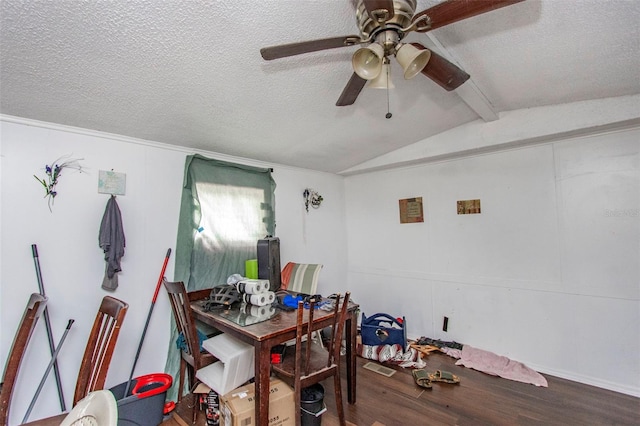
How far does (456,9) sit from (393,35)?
0.80 feet

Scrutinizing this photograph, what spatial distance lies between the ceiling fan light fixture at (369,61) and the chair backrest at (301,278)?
1.95 m

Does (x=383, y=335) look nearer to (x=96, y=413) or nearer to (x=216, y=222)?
(x=216, y=222)

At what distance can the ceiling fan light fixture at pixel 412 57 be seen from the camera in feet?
4.02

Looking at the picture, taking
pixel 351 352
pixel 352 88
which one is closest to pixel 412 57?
pixel 352 88

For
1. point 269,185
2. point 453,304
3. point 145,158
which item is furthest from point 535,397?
point 145,158

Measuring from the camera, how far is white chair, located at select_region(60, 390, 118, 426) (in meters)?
0.67

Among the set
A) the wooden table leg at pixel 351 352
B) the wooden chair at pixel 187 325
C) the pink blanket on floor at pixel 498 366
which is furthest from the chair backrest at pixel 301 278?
the pink blanket on floor at pixel 498 366

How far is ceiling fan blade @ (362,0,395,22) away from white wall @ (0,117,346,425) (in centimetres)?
218

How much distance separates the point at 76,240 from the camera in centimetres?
212

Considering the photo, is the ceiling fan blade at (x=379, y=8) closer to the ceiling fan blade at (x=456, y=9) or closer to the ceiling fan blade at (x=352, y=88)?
the ceiling fan blade at (x=456, y=9)

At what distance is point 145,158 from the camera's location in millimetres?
2479

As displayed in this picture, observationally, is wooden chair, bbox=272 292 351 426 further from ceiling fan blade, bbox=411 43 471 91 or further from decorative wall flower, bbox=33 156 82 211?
decorative wall flower, bbox=33 156 82 211

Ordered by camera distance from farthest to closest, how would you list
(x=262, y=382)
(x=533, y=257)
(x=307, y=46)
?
(x=533, y=257)
(x=262, y=382)
(x=307, y=46)

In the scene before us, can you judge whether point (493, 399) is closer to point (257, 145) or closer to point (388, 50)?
point (388, 50)
